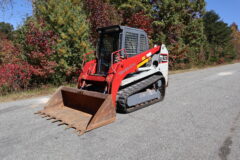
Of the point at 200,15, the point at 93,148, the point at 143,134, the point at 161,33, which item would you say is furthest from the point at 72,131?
the point at 200,15

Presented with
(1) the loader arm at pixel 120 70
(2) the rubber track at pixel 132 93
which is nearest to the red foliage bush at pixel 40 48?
(1) the loader arm at pixel 120 70

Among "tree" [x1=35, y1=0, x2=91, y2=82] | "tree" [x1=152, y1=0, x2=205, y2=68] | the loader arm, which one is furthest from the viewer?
"tree" [x1=152, y1=0, x2=205, y2=68]

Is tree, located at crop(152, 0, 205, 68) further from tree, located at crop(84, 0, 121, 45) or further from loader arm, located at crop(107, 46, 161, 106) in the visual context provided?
loader arm, located at crop(107, 46, 161, 106)

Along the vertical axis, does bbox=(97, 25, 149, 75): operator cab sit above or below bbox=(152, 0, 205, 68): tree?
below

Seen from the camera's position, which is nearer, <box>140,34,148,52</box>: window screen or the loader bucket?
the loader bucket

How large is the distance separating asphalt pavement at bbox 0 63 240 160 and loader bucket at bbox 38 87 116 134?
0.18m

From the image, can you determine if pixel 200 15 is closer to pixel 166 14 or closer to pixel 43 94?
pixel 166 14

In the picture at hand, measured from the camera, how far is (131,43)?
208 inches

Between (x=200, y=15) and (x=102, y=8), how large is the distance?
1519 cm

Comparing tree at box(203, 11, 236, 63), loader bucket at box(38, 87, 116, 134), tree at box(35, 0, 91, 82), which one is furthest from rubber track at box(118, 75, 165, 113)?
tree at box(203, 11, 236, 63)

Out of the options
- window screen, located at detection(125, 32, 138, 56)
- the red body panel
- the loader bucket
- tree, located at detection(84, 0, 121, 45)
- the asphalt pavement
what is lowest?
the asphalt pavement

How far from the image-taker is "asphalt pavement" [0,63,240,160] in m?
2.80

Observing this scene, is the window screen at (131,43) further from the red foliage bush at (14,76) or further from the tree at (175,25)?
the tree at (175,25)

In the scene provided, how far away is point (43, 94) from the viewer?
7.28m
